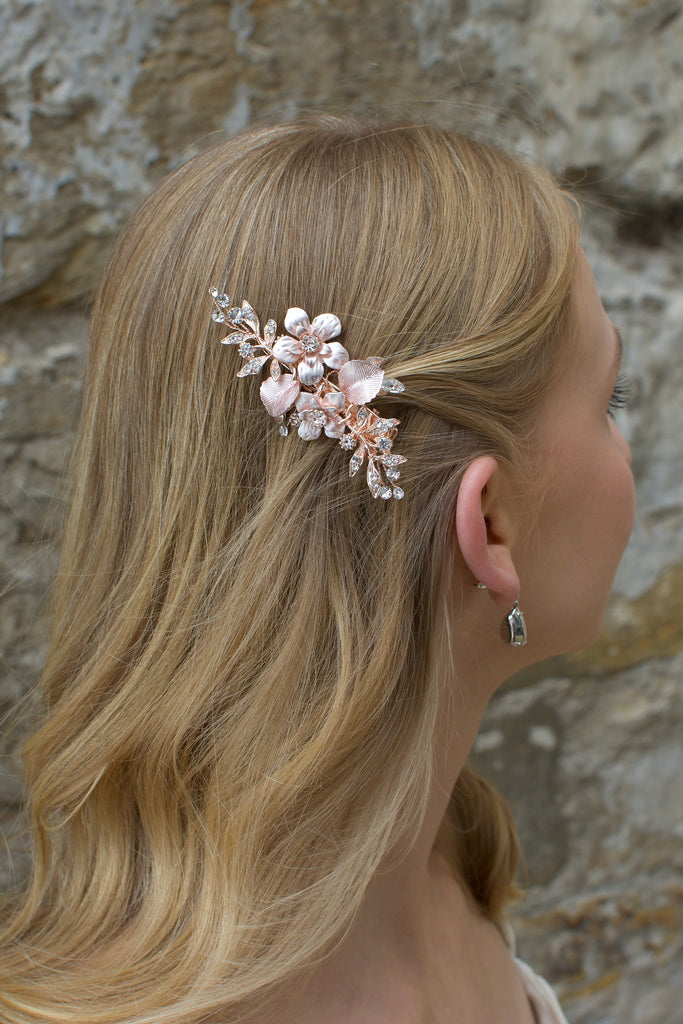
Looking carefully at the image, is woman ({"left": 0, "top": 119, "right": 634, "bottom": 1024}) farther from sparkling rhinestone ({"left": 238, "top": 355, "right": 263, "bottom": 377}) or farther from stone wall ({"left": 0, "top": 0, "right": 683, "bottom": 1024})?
stone wall ({"left": 0, "top": 0, "right": 683, "bottom": 1024})

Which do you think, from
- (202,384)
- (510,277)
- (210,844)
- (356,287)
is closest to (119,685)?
(210,844)

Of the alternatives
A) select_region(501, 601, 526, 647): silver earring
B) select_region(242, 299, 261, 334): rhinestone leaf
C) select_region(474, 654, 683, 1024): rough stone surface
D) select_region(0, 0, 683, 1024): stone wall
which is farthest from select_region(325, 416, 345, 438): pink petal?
select_region(474, 654, 683, 1024): rough stone surface

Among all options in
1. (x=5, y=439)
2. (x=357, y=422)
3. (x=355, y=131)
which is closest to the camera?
(x=357, y=422)

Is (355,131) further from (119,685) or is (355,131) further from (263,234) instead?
(119,685)

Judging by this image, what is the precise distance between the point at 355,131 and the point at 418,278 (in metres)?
0.22

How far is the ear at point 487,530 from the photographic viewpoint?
2.45ft

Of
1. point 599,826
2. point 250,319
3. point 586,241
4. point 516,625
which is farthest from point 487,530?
point 599,826

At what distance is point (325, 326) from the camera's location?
2.31 feet

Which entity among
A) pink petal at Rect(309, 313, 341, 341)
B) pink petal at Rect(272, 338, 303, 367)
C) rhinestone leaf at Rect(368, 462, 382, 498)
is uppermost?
pink petal at Rect(309, 313, 341, 341)

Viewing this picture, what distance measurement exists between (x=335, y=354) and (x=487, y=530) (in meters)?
0.26

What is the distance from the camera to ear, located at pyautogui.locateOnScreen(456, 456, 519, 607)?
29.4 inches

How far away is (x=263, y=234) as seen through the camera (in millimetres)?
730

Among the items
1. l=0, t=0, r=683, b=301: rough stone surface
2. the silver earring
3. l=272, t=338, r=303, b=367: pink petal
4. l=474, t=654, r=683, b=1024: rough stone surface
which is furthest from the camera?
l=474, t=654, r=683, b=1024: rough stone surface

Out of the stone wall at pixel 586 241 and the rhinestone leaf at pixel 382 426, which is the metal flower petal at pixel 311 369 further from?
the stone wall at pixel 586 241
